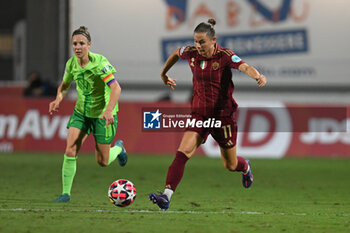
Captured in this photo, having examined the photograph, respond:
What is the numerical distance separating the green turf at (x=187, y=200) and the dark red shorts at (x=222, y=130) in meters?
0.77

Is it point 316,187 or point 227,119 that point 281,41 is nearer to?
point 316,187

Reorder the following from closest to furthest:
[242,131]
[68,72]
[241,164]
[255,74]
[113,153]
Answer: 1. [255,74]
2. [68,72]
3. [241,164]
4. [113,153]
5. [242,131]

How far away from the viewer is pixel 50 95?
17.9m

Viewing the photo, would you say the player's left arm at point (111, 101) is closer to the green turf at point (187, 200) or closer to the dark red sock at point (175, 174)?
the dark red sock at point (175, 174)

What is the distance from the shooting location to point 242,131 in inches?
633

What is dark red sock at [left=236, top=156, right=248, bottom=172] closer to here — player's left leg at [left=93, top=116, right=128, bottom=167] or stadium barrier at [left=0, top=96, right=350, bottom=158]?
player's left leg at [left=93, top=116, right=128, bottom=167]

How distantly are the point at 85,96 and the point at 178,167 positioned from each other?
1.73 meters

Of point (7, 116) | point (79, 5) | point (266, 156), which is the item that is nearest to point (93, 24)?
point (79, 5)

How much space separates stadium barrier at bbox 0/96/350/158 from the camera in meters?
16.0

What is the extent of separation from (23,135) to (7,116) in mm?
577

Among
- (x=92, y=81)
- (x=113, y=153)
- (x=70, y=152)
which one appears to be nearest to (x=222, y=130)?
(x=92, y=81)

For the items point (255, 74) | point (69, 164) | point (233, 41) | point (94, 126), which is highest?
point (233, 41)

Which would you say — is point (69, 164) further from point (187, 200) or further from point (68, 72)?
point (187, 200)

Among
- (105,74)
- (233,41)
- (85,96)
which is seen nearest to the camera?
(105,74)
